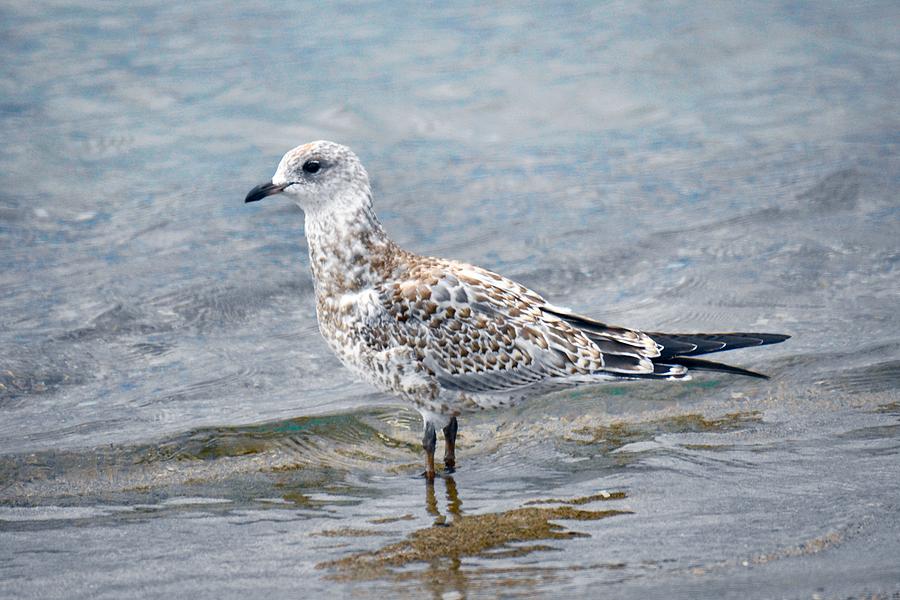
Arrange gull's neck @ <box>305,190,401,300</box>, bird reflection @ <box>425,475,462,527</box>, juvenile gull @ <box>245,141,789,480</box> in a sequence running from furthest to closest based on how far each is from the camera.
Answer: gull's neck @ <box>305,190,401,300</box> → juvenile gull @ <box>245,141,789,480</box> → bird reflection @ <box>425,475,462,527</box>

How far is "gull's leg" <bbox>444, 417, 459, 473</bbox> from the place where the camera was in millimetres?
6766

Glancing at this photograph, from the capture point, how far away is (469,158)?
13.2m

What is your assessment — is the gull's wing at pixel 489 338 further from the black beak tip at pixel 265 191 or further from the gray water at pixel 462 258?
the black beak tip at pixel 265 191

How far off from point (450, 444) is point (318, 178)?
5.47 ft

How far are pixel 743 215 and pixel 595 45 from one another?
17.0 ft

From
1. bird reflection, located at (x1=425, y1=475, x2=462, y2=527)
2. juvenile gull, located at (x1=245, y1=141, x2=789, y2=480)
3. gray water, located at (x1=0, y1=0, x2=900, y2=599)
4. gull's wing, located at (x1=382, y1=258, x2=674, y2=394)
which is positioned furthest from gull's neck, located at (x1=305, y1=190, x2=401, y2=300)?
bird reflection, located at (x1=425, y1=475, x2=462, y2=527)

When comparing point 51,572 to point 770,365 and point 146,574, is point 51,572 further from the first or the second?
point 770,365

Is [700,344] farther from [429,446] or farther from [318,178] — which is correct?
[318,178]

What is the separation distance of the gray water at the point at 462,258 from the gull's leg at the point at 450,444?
0.16 metres

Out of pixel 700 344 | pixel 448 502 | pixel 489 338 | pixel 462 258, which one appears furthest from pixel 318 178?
pixel 462 258

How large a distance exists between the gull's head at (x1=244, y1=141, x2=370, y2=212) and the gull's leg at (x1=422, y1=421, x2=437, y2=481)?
53.0 inches

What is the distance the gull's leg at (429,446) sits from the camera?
655cm

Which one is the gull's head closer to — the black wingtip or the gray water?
the gray water

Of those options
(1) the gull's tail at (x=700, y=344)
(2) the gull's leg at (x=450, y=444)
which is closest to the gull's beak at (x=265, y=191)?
(2) the gull's leg at (x=450, y=444)
